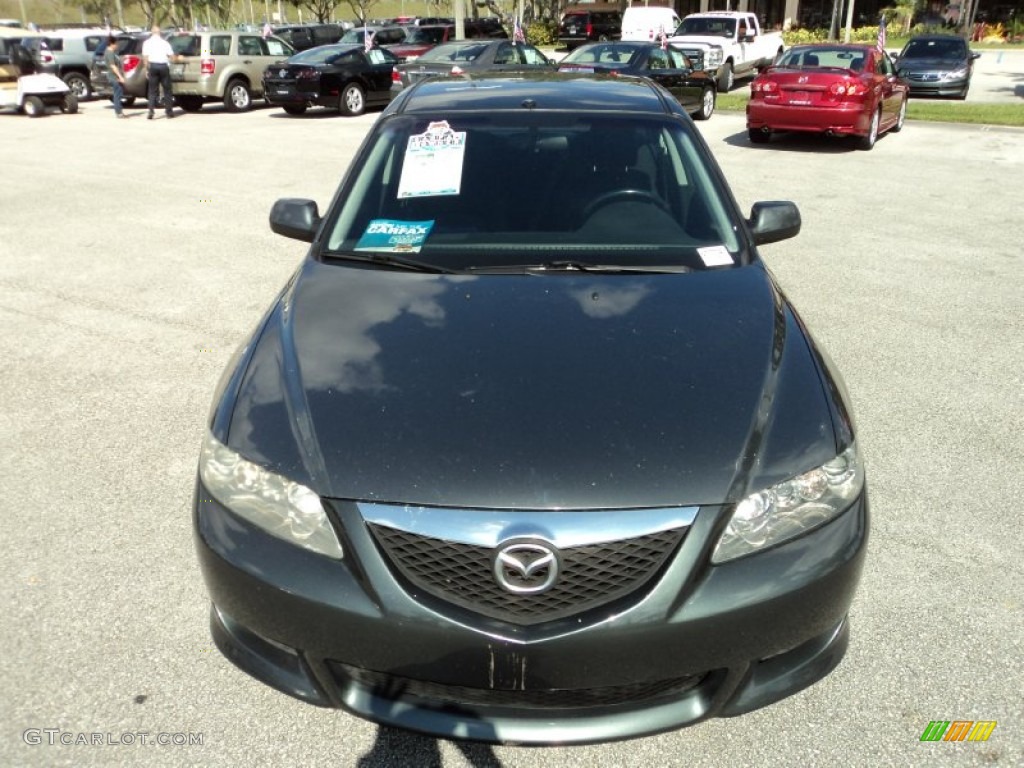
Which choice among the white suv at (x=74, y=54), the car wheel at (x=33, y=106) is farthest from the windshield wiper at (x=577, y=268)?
the white suv at (x=74, y=54)

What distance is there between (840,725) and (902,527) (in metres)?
1.28

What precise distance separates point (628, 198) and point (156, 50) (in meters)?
18.0

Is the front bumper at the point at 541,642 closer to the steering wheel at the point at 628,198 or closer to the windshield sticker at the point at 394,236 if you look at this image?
the windshield sticker at the point at 394,236

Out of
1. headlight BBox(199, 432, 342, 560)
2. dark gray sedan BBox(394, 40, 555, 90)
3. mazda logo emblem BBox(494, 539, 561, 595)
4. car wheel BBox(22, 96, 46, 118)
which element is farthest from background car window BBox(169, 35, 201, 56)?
mazda logo emblem BBox(494, 539, 561, 595)

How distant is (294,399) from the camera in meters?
2.51

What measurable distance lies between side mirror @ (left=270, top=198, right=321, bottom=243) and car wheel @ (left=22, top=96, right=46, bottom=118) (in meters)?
19.8

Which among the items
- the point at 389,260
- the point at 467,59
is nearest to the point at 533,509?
the point at 389,260

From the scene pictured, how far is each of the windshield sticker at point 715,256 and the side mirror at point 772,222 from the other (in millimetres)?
420

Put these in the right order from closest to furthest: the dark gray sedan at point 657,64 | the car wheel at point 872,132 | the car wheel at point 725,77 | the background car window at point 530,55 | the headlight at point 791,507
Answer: the headlight at point 791,507, the car wheel at point 872,132, the dark gray sedan at point 657,64, the background car window at point 530,55, the car wheel at point 725,77

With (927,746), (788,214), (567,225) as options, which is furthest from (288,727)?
(788,214)

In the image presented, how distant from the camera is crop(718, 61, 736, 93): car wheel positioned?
22808mm

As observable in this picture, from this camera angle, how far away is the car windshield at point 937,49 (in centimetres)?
2173

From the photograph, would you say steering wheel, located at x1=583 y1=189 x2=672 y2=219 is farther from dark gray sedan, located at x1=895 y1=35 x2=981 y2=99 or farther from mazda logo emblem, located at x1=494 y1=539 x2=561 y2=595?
dark gray sedan, located at x1=895 y1=35 x2=981 y2=99

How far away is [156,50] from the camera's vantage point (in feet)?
60.7
